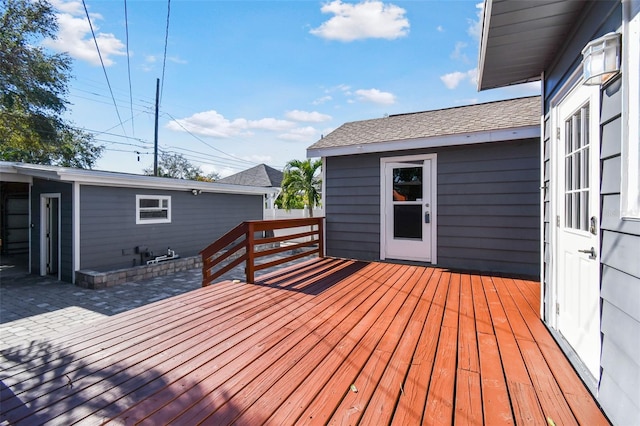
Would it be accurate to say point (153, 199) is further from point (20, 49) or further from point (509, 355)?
point (20, 49)

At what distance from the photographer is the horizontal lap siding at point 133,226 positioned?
638cm

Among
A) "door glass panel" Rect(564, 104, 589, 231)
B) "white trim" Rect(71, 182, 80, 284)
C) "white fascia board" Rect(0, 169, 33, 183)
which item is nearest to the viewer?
"door glass panel" Rect(564, 104, 589, 231)

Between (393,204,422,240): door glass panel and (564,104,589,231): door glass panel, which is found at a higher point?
(564,104,589,231): door glass panel

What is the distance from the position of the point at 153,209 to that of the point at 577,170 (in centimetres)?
801

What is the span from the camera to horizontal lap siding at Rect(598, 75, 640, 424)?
3.99 ft

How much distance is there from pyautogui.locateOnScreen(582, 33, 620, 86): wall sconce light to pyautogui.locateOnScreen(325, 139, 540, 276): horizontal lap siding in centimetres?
335

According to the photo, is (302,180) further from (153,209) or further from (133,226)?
(133,226)

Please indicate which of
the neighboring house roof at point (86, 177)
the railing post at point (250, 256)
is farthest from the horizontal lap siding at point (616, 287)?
the neighboring house roof at point (86, 177)

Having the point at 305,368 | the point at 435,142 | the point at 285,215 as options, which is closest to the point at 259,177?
the point at 285,215

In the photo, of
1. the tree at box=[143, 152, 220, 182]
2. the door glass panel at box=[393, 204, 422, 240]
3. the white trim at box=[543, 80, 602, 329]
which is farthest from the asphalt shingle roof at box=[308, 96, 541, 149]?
the tree at box=[143, 152, 220, 182]

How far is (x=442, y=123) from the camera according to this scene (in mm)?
5273

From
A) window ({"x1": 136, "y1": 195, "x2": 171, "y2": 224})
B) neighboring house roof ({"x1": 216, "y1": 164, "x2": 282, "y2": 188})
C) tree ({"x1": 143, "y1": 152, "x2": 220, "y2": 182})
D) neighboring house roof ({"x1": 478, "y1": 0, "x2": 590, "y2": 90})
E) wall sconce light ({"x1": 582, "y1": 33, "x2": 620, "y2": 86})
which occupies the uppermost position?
tree ({"x1": 143, "y1": 152, "x2": 220, "y2": 182})

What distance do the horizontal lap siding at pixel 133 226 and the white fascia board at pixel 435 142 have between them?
440cm

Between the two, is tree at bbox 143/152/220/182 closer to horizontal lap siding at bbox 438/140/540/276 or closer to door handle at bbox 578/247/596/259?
horizontal lap siding at bbox 438/140/540/276
